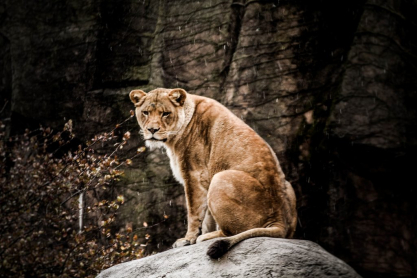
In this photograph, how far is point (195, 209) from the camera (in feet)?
19.7

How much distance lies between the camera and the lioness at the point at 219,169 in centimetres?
532

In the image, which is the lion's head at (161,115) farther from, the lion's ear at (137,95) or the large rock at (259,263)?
the large rock at (259,263)

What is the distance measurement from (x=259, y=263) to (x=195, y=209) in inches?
56.7

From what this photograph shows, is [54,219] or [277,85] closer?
[54,219]

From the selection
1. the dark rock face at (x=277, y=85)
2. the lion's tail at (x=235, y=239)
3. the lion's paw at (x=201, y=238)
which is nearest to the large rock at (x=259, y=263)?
the lion's tail at (x=235, y=239)

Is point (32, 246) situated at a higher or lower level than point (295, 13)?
lower

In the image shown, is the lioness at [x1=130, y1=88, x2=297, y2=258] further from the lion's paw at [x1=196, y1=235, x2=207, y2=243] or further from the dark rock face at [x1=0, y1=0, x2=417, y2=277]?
the dark rock face at [x1=0, y1=0, x2=417, y2=277]

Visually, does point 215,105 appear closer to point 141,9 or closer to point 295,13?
point 295,13

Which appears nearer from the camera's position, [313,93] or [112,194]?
[313,93]

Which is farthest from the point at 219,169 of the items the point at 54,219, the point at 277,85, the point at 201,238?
the point at 277,85

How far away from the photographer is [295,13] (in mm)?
9633

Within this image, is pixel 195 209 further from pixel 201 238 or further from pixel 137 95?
pixel 137 95

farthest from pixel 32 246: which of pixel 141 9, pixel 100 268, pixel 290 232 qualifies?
pixel 141 9

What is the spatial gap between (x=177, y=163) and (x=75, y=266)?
305 cm
